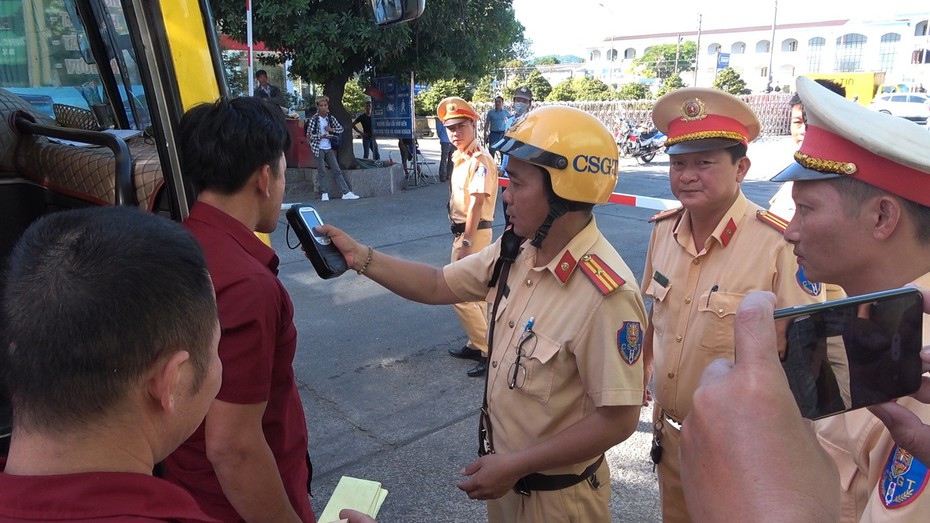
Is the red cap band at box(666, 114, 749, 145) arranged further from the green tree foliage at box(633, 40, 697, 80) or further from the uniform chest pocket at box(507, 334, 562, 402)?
the green tree foliage at box(633, 40, 697, 80)

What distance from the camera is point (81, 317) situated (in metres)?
0.90

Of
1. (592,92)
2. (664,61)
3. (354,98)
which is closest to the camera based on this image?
(354,98)

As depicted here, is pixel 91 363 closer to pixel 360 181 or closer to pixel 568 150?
pixel 568 150

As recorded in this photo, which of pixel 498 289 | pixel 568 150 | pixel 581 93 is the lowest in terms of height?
pixel 581 93

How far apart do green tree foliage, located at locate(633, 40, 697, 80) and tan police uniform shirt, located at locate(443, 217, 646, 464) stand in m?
72.8

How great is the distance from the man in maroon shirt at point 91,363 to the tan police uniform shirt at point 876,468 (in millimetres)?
1109

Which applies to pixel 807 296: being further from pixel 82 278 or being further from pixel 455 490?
pixel 82 278

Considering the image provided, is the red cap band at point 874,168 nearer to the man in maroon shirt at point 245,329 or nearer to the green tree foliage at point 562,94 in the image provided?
the man in maroon shirt at point 245,329

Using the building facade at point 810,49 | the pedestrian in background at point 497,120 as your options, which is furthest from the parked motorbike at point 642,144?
the building facade at point 810,49

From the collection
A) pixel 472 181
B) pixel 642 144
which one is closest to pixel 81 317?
pixel 472 181

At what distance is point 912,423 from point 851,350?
252 millimetres

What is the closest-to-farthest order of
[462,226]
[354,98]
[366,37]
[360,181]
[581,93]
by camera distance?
[462,226] < [366,37] < [360,181] < [354,98] < [581,93]

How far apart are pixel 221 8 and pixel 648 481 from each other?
9938mm

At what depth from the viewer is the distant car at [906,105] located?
29.4 metres
